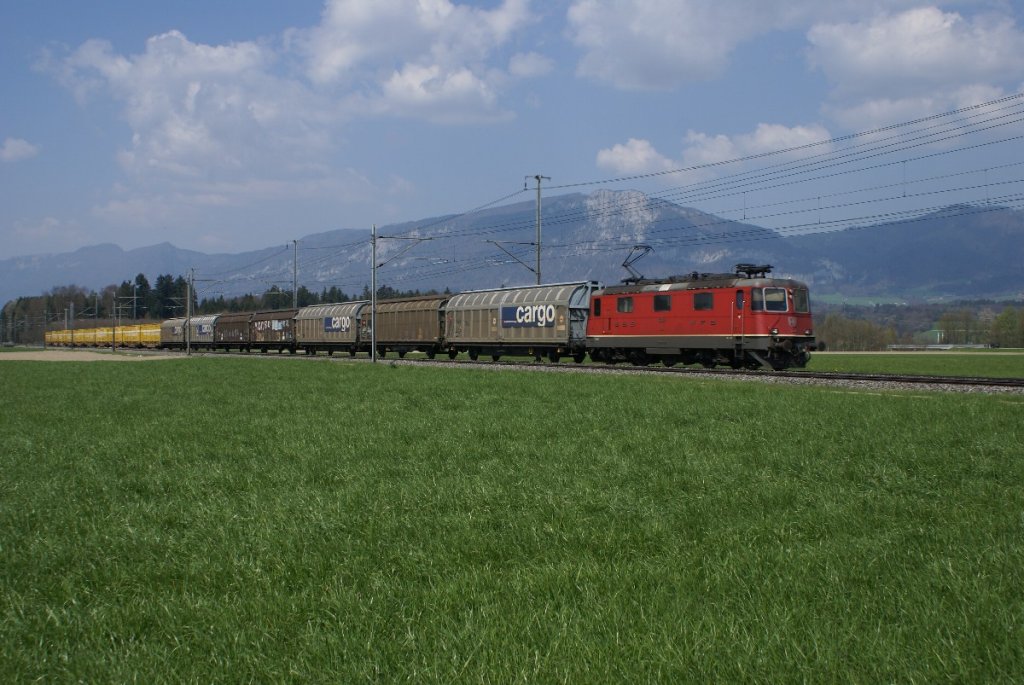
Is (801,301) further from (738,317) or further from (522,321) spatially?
(522,321)

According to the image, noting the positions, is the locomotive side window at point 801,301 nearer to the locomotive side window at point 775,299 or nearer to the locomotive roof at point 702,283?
the locomotive roof at point 702,283

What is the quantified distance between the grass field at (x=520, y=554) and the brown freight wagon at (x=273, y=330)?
203 ft

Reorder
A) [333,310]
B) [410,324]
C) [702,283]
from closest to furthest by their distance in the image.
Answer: [702,283] < [410,324] < [333,310]

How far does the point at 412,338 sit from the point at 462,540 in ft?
166

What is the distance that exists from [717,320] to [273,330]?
53130 mm

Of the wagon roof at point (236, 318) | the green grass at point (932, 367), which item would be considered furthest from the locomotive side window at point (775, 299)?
the wagon roof at point (236, 318)

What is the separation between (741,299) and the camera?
34531mm

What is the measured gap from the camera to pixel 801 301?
1405 inches

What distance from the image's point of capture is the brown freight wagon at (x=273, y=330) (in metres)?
75.8

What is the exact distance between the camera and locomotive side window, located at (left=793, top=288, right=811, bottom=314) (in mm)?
35312

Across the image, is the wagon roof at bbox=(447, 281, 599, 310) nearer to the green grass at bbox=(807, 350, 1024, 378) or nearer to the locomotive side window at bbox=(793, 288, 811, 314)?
the locomotive side window at bbox=(793, 288, 811, 314)

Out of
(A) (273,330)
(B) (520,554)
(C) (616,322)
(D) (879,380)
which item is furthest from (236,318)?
(B) (520,554)

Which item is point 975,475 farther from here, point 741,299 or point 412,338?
point 412,338

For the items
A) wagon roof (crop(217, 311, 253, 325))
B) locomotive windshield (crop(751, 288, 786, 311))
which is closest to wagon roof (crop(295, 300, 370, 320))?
wagon roof (crop(217, 311, 253, 325))
